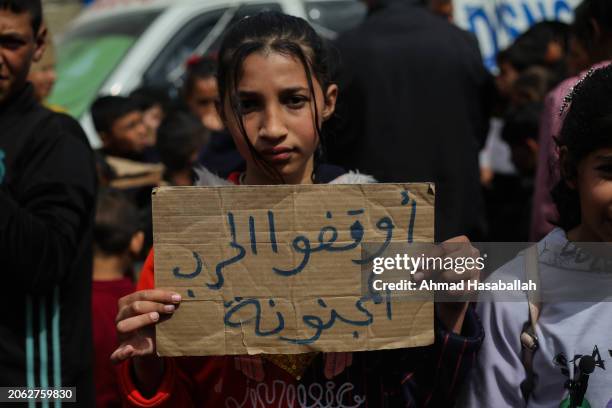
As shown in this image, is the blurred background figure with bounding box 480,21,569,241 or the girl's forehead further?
the blurred background figure with bounding box 480,21,569,241

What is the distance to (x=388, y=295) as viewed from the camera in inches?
91.8

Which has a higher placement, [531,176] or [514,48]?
[514,48]

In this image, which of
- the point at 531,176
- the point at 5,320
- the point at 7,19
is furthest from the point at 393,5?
the point at 5,320

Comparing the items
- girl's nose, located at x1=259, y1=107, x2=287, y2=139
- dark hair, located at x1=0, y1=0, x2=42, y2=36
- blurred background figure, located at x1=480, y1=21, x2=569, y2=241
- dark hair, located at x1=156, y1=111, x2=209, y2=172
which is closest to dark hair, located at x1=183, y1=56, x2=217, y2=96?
dark hair, located at x1=156, y1=111, x2=209, y2=172

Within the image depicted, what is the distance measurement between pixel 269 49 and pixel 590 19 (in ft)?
4.92

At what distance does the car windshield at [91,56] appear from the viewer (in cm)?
833

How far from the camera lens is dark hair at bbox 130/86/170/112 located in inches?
291

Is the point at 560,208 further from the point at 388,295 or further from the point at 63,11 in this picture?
the point at 63,11

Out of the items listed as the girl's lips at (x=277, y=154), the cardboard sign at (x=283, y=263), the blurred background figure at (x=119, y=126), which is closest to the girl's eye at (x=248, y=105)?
the girl's lips at (x=277, y=154)

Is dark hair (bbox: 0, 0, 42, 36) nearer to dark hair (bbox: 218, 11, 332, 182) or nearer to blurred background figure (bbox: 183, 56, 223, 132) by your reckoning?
dark hair (bbox: 218, 11, 332, 182)

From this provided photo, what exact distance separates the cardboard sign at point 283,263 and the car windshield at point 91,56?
238 inches

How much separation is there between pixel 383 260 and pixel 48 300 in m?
1.10

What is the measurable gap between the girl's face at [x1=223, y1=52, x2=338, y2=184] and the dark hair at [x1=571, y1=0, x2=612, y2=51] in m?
1.42

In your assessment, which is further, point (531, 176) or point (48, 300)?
point (531, 176)
